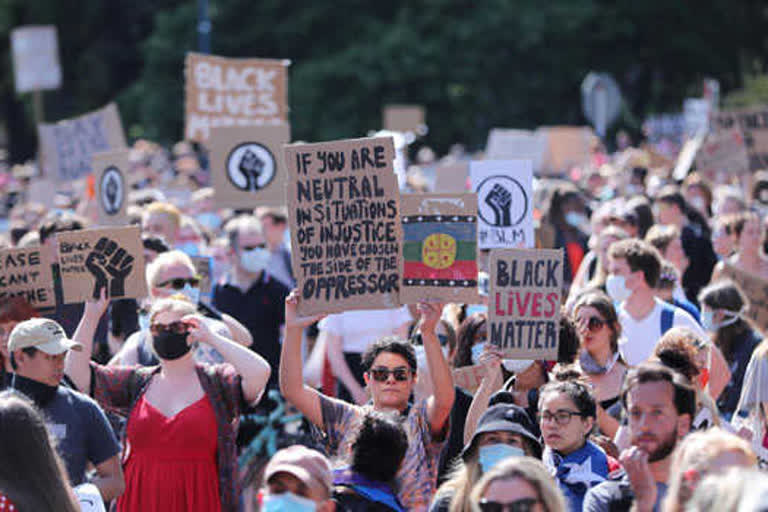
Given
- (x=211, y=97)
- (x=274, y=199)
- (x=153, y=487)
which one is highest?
(x=211, y=97)

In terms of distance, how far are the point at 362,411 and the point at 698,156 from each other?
10.2 metres

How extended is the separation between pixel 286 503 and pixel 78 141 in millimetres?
10595

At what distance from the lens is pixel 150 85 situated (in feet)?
122

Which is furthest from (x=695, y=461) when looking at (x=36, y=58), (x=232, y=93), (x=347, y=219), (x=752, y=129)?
(x=36, y=58)

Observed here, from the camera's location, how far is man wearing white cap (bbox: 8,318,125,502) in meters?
5.18

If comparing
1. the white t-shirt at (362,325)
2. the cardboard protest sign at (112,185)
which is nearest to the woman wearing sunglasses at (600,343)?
the white t-shirt at (362,325)

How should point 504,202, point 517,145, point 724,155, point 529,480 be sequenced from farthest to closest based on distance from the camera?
point 517,145 → point 724,155 → point 504,202 → point 529,480

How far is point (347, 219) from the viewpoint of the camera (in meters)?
6.12

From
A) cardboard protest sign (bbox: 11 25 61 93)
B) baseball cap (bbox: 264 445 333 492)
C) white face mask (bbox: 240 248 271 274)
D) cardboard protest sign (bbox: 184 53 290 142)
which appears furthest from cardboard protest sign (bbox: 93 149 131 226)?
cardboard protest sign (bbox: 11 25 61 93)

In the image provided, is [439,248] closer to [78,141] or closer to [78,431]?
[78,431]

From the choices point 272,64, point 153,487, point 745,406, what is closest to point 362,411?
point 153,487

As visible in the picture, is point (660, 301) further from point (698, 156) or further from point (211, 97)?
point (698, 156)

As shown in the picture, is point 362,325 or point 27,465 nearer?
point 27,465

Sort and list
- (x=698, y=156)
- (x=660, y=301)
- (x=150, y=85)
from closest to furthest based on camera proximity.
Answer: (x=660, y=301) < (x=698, y=156) < (x=150, y=85)
